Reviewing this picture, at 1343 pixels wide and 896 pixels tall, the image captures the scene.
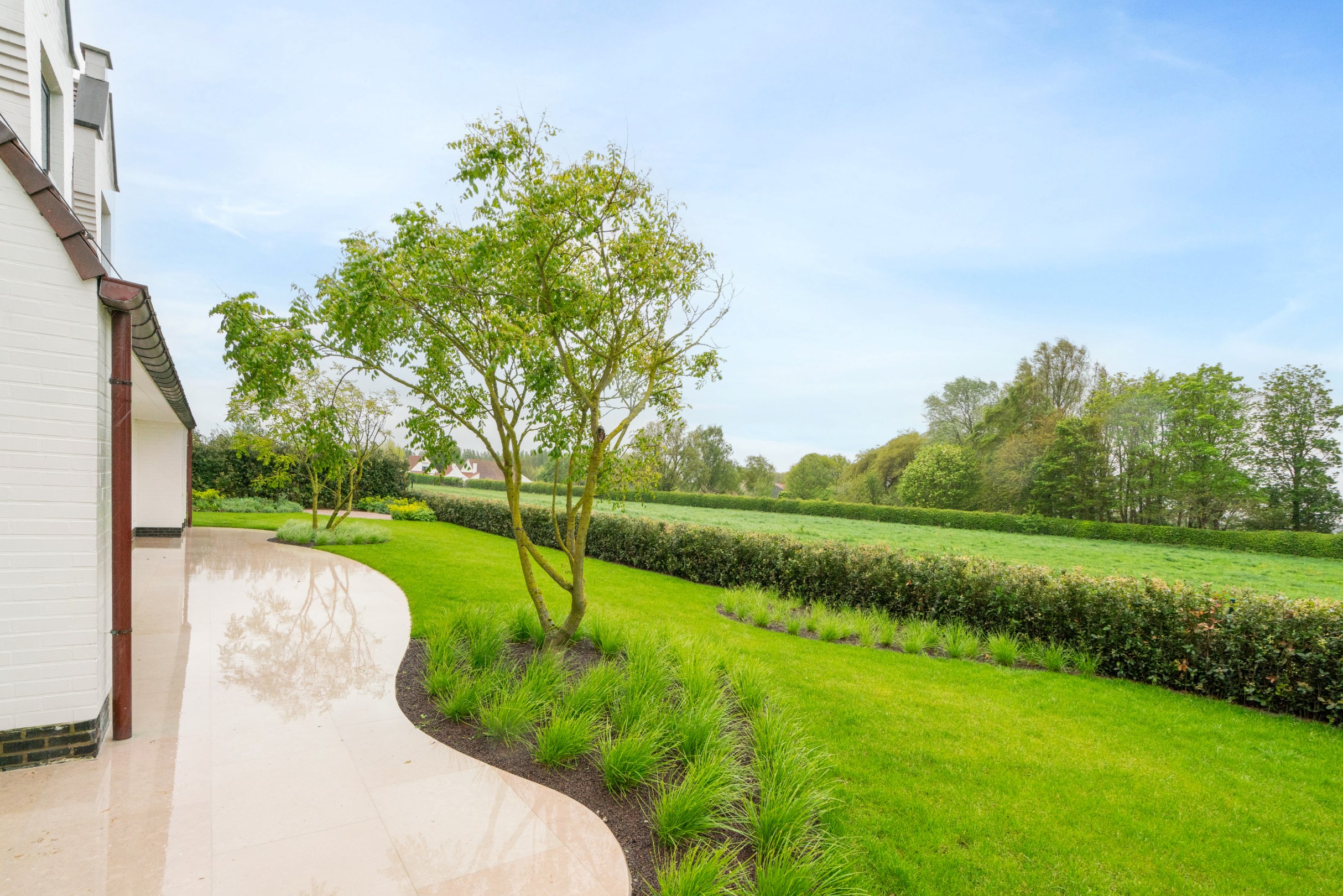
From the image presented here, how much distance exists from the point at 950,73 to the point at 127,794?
11762 millimetres

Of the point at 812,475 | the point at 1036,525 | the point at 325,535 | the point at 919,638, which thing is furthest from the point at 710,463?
the point at 919,638

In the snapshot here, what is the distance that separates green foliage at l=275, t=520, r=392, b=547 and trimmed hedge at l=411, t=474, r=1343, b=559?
4.16 m

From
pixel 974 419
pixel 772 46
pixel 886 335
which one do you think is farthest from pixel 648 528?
pixel 974 419

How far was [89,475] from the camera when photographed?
323 centimetres

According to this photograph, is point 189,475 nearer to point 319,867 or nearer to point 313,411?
point 313,411

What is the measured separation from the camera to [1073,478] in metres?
29.5

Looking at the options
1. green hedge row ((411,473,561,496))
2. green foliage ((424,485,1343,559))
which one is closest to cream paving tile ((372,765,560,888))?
green foliage ((424,485,1343,559))

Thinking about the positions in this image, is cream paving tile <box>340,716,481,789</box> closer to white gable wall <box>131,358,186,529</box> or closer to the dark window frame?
the dark window frame

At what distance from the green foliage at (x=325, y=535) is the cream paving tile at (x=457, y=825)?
37.5ft

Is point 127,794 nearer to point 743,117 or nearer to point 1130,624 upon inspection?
point 1130,624

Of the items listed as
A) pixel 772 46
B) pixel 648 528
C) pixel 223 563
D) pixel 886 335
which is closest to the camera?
pixel 772 46

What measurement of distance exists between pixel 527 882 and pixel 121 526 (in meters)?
3.41

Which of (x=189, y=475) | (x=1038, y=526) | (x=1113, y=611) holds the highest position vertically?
(x=189, y=475)

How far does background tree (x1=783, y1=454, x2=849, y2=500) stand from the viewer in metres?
48.5
